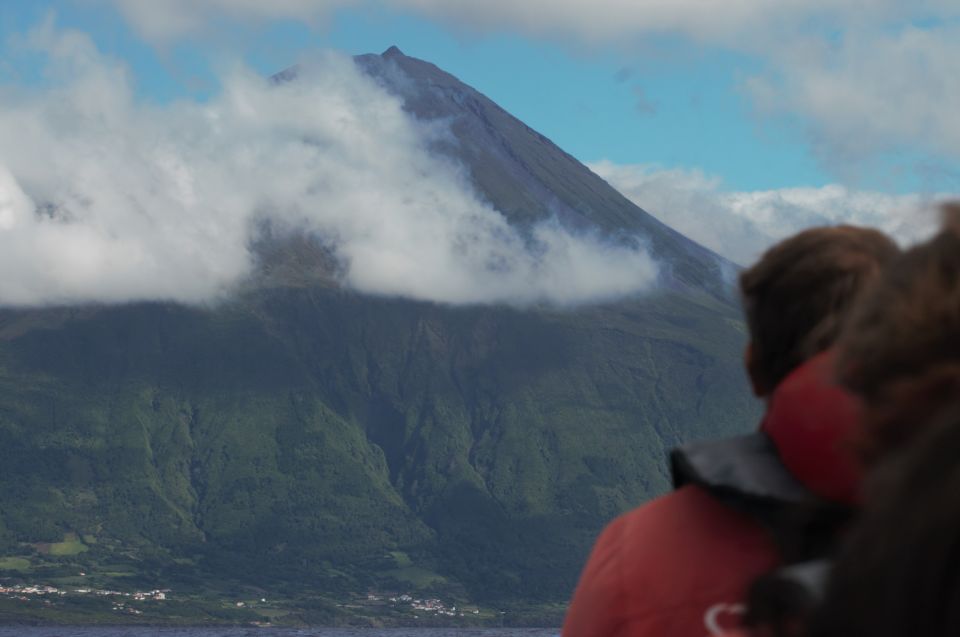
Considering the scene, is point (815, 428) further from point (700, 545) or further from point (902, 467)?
point (902, 467)

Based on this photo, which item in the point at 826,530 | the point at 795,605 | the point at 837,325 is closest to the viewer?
the point at 795,605

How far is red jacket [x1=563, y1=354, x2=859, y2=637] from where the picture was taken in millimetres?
4156

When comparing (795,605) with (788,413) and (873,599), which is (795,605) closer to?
(873,599)

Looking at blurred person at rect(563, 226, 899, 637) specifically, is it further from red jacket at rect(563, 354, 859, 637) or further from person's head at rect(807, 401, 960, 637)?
person's head at rect(807, 401, 960, 637)

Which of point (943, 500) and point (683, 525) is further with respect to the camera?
point (683, 525)

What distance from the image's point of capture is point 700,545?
185 inches

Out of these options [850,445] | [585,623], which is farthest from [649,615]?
[850,445]

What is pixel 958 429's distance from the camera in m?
2.03

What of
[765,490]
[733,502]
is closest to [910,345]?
[765,490]

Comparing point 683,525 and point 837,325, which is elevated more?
point 837,325

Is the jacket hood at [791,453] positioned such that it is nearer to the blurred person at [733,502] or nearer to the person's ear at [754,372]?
the blurred person at [733,502]

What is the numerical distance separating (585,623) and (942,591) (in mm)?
2999

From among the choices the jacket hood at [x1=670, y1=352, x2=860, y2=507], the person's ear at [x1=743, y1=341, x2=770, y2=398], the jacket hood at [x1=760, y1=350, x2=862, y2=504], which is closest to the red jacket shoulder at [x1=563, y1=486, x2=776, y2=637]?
the jacket hood at [x1=670, y1=352, x2=860, y2=507]

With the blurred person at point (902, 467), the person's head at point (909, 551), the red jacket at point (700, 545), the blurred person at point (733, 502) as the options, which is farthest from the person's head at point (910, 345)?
the blurred person at point (733, 502)
